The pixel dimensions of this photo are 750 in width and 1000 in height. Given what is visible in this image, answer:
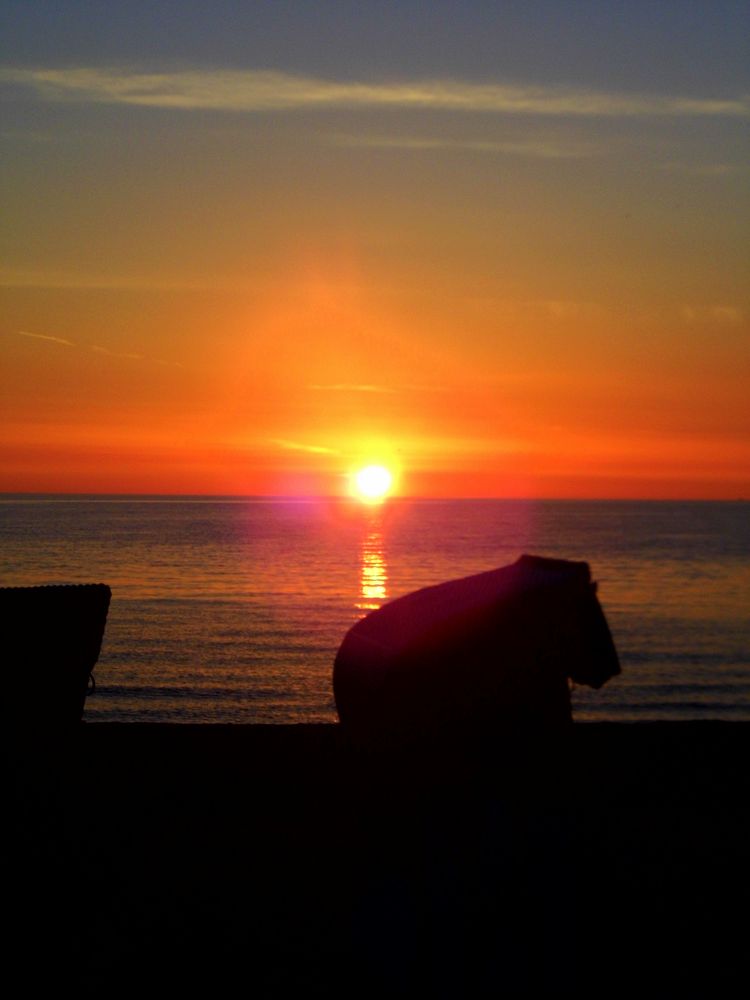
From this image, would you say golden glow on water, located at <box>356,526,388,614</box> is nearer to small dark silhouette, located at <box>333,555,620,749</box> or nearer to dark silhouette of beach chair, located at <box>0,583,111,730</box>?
dark silhouette of beach chair, located at <box>0,583,111,730</box>

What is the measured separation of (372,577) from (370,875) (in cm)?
6208

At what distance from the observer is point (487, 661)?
5.06 metres

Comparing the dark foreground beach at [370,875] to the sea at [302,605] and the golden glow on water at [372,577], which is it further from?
the golden glow on water at [372,577]

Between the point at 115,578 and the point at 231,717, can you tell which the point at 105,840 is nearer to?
the point at 231,717

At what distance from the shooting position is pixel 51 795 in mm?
5910

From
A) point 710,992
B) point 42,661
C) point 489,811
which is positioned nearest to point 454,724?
point 489,811

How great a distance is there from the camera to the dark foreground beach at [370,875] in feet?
16.3

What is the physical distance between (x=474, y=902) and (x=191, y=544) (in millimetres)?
95189

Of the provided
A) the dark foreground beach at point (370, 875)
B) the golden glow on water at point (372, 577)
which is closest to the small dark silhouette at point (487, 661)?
the dark foreground beach at point (370, 875)

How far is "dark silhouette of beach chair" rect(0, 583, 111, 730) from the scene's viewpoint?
5758 mm

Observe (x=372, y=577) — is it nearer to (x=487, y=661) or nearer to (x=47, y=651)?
(x=47, y=651)

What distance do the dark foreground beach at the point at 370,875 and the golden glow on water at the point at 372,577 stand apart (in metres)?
28.5

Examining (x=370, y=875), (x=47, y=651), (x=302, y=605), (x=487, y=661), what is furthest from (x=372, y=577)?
(x=487, y=661)

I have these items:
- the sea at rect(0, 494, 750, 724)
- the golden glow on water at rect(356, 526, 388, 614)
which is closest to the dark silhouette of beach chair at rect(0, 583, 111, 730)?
the sea at rect(0, 494, 750, 724)
